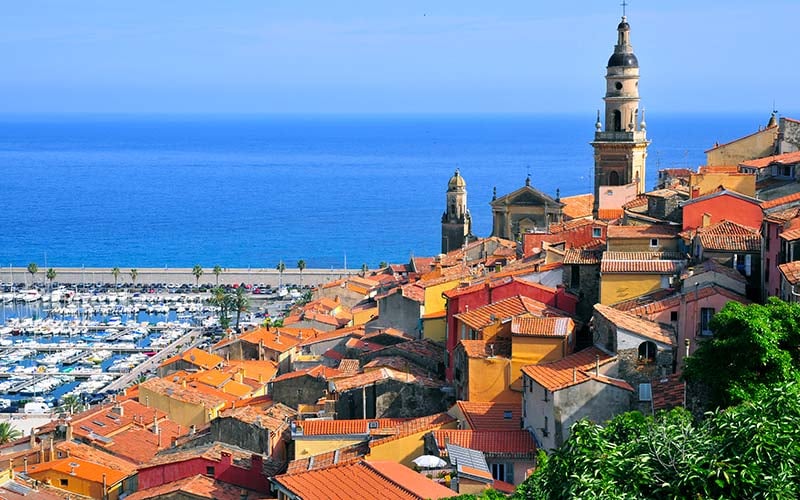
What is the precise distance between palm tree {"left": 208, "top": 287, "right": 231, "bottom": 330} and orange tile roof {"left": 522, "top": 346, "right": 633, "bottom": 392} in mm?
53705

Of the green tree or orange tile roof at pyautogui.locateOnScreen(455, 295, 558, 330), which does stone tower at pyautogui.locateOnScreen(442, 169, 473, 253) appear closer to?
orange tile roof at pyautogui.locateOnScreen(455, 295, 558, 330)

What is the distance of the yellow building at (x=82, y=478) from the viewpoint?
33000mm

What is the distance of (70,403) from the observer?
60406mm

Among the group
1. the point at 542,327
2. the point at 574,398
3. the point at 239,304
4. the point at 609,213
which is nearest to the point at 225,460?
the point at 542,327

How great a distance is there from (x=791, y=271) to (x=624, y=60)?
29.5 m

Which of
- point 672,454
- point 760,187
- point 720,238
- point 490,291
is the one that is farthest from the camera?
point 760,187

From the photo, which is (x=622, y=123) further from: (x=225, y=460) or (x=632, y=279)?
(x=225, y=460)

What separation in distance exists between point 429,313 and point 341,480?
18046 mm

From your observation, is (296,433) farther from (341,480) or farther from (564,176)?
(564,176)

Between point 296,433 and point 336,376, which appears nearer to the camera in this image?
point 296,433

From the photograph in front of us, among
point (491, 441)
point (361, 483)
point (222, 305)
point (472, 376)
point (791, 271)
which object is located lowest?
point (222, 305)

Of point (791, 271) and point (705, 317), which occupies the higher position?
point (791, 271)

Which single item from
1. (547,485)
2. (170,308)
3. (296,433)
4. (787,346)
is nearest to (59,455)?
(296,433)

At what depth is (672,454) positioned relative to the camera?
1357cm
